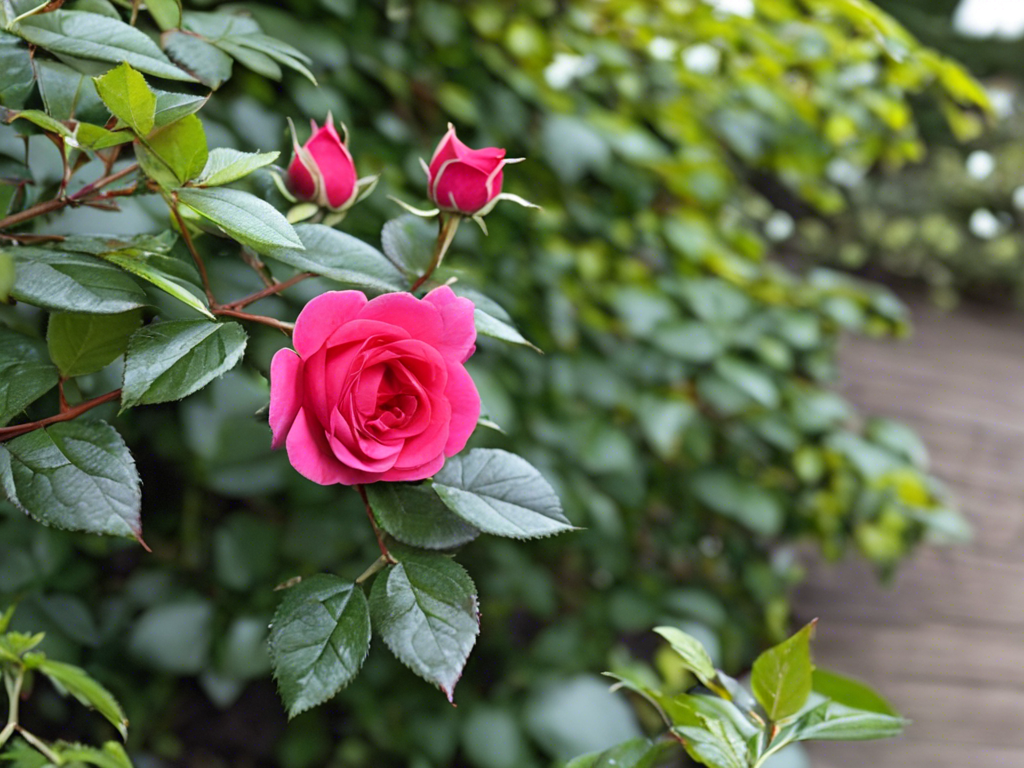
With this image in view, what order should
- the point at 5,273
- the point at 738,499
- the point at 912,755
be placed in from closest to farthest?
1. the point at 5,273
2. the point at 738,499
3. the point at 912,755

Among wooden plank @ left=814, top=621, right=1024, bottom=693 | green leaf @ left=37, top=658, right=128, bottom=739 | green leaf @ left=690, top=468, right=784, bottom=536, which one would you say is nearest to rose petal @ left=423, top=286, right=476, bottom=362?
green leaf @ left=37, top=658, right=128, bottom=739

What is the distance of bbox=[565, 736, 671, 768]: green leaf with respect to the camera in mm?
406

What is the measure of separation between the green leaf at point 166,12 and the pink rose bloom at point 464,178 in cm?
18

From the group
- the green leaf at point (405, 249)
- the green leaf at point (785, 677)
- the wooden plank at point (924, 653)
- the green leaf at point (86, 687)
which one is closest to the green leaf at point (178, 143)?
the green leaf at point (405, 249)

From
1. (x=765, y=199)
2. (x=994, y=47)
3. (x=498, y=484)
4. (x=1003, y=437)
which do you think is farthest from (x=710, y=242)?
(x=994, y=47)

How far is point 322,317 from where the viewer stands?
0.34m

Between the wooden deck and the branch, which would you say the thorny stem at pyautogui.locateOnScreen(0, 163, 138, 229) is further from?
the wooden deck

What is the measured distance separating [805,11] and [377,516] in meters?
1.15

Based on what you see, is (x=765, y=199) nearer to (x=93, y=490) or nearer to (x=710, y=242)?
(x=710, y=242)

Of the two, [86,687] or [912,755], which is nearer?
[86,687]

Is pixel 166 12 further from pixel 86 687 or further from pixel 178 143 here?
pixel 86 687

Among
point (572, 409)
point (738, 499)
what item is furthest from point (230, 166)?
point (738, 499)

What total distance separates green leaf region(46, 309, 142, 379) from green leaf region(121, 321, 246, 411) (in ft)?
0.15

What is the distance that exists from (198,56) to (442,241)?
18 cm
